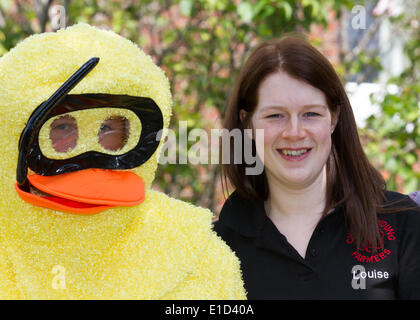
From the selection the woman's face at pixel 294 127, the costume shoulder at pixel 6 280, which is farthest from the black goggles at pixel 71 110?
the woman's face at pixel 294 127

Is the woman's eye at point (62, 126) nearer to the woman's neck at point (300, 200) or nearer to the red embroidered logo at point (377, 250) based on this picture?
the woman's neck at point (300, 200)

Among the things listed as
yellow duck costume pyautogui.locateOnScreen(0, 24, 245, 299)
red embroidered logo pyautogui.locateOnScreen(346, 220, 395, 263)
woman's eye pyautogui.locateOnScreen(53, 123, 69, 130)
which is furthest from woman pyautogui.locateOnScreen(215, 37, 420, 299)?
woman's eye pyautogui.locateOnScreen(53, 123, 69, 130)

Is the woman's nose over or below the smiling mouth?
over

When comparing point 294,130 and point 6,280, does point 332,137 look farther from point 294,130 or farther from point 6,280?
point 6,280

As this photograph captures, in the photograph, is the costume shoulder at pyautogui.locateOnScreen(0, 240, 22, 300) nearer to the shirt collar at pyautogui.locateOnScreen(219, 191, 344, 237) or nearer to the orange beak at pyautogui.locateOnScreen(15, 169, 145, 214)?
the orange beak at pyautogui.locateOnScreen(15, 169, 145, 214)

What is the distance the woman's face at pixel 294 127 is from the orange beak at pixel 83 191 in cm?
64

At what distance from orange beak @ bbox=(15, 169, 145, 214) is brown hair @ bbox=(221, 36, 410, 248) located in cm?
73

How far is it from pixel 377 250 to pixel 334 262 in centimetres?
16

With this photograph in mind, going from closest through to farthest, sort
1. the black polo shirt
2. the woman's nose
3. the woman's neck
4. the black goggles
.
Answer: the black goggles
the black polo shirt
the woman's nose
the woman's neck

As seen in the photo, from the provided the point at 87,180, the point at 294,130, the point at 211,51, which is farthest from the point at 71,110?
the point at 211,51

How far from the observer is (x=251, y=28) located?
375 centimetres

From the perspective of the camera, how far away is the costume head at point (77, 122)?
5.22 feet

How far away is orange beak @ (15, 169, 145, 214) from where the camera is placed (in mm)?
1602

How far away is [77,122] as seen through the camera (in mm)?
1634
